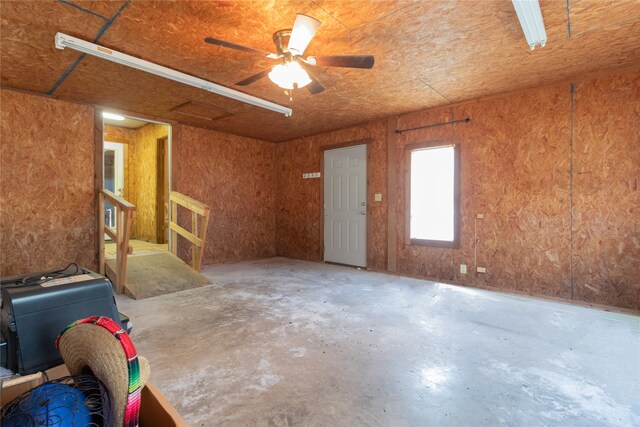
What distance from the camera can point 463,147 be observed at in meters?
4.43

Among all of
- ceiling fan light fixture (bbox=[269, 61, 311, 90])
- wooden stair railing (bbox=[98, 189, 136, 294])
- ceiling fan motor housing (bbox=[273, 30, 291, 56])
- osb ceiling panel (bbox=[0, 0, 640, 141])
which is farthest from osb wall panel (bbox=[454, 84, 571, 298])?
wooden stair railing (bbox=[98, 189, 136, 294])

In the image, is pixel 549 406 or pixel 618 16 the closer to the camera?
pixel 549 406

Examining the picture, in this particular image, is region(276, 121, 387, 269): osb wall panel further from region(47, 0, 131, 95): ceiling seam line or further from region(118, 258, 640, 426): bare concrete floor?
region(47, 0, 131, 95): ceiling seam line

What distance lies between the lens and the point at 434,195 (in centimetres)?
475

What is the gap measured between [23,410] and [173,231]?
478cm

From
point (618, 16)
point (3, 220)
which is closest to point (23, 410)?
point (618, 16)

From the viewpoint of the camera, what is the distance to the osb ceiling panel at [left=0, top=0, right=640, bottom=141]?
2.33 metres

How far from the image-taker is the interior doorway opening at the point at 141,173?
6691mm

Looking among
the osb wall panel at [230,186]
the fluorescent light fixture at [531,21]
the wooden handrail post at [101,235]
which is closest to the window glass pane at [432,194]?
the fluorescent light fixture at [531,21]

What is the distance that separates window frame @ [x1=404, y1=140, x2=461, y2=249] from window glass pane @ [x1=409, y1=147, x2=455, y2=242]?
49 mm

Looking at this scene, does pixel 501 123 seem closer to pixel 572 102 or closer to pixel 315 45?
pixel 572 102

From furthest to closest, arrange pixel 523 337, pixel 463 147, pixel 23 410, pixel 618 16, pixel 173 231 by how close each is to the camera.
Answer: pixel 173 231, pixel 463 147, pixel 523 337, pixel 618 16, pixel 23 410

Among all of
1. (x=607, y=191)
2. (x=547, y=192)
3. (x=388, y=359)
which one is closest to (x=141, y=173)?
(x=388, y=359)

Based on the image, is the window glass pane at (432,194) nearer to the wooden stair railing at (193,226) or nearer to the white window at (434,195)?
the white window at (434,195)
